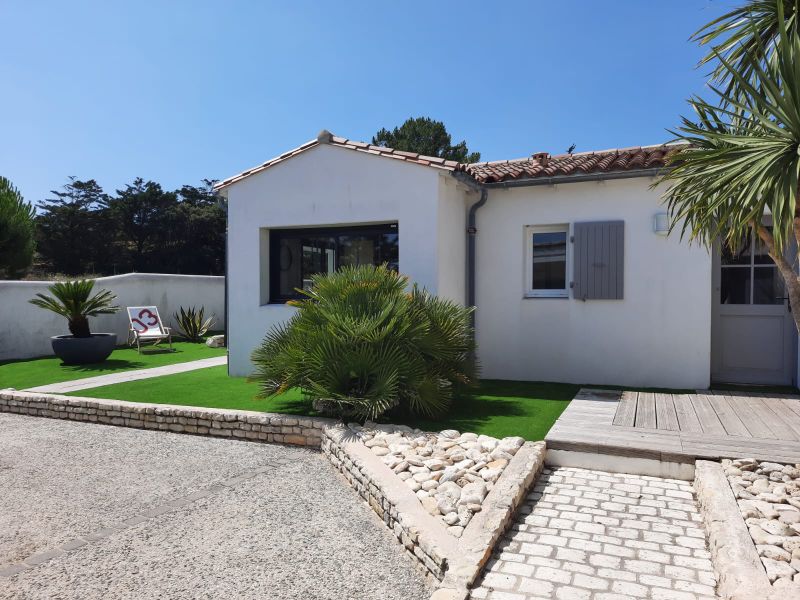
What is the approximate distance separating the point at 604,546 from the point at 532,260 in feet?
19.7

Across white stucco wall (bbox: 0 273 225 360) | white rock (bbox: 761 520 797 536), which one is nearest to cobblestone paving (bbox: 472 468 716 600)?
white rock (bbox: 761 520 797 536)

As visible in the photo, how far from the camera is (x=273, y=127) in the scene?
49.3 feet

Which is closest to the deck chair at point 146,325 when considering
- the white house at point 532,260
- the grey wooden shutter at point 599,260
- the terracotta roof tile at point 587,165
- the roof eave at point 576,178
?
the white house at point 532,260

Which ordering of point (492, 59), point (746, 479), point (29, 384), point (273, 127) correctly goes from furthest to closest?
1. point (273, 127)
2. point (492, 59)
3. point (29, 384)
4. point (746, 479)

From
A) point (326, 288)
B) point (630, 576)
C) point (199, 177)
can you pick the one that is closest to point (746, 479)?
point (630, 576)

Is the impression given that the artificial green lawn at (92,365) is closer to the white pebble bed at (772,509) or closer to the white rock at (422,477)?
the white rock at (422,477)

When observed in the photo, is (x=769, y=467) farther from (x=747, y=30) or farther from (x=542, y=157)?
(x=542, y=157)

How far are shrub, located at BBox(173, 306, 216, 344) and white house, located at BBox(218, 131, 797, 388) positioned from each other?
6502 millimetres

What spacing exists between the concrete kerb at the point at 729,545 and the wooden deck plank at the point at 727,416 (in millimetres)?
1246

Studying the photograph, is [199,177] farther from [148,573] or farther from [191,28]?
[148,573]

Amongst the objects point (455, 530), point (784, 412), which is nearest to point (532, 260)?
Result: point (784, 412)

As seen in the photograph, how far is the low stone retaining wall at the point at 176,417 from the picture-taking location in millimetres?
6355

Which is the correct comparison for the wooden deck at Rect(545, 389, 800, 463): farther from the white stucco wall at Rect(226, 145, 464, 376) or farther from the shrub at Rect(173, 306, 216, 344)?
the shrub at Rect(173, 306, 216, 344)

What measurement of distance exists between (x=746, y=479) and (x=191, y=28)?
34.0ft
